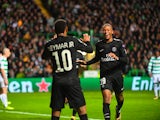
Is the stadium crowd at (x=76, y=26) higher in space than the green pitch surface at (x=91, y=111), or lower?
higher

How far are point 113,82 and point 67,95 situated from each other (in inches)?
120

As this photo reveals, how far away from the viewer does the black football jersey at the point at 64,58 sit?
1022 centimetres

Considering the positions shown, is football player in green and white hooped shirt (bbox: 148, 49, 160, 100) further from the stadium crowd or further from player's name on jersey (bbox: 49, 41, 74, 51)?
player's name on jersey (bbox: 49, 41, 74, 51)

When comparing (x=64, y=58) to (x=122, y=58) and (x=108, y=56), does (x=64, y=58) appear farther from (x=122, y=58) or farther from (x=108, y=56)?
(x=122, y=58)

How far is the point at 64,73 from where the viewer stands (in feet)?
33.7

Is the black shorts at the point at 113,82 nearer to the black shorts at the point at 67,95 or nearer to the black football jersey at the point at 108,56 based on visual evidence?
the black football jersey at the point at 108,56

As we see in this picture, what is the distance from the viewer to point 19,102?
22.2m

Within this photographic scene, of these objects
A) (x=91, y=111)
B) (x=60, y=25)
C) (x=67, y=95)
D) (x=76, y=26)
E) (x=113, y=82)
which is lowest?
(x=91, y=111)

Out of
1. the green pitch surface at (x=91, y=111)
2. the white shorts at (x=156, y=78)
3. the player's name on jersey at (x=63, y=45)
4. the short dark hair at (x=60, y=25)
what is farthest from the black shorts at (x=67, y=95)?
the white shorts at (x=156, y=78)

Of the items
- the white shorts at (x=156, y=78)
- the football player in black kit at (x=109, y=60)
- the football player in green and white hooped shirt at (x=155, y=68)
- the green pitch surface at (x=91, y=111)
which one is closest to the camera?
the football player in black kit at (x=109, y=60)

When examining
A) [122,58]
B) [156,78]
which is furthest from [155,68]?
[122,58]

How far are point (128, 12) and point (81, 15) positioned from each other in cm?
342

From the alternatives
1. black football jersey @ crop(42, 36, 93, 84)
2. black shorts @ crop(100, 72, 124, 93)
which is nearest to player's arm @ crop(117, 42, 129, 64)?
black shorts @ crop(100, 72, 124, 93)

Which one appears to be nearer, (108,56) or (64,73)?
(64,73)
